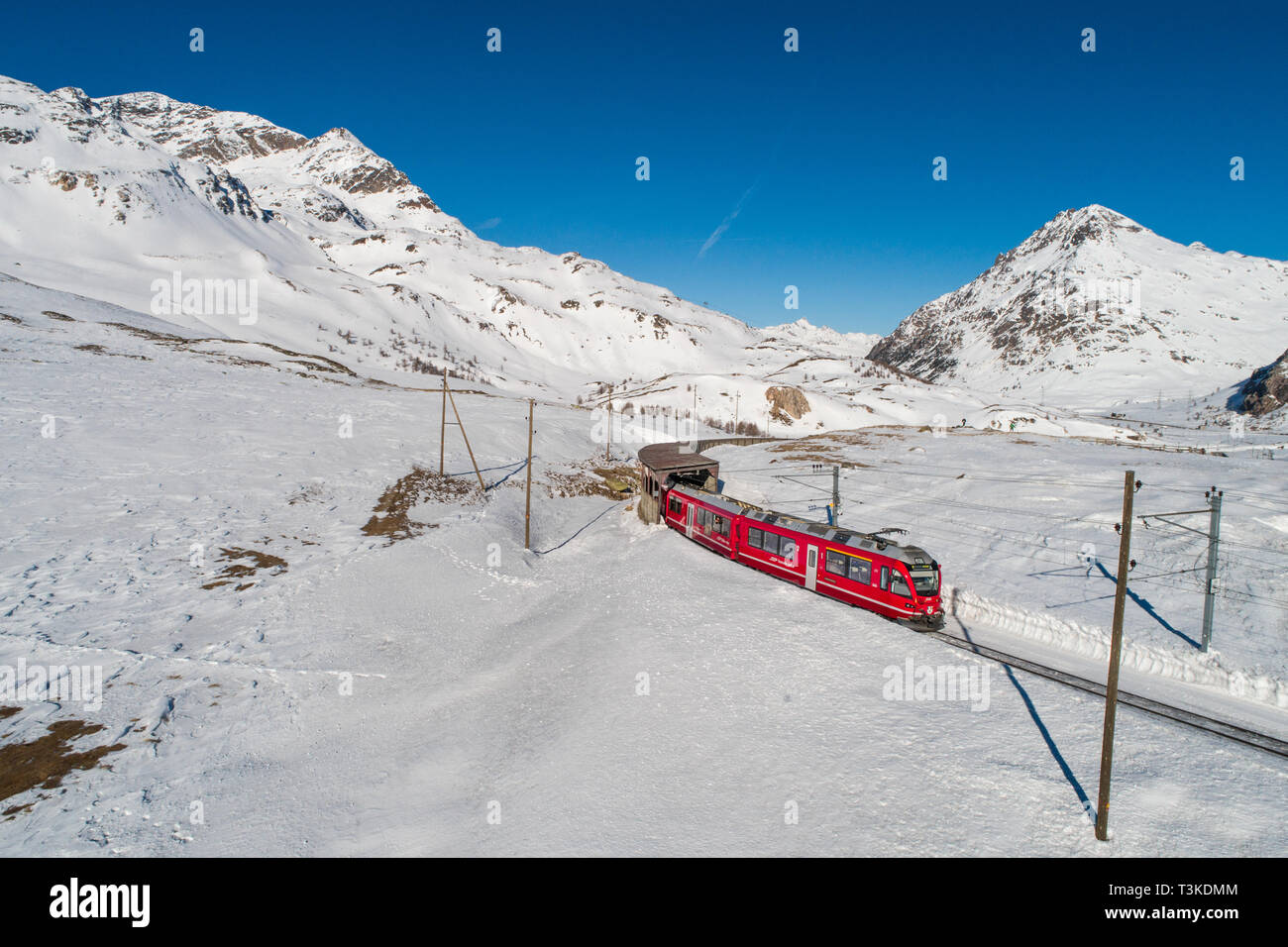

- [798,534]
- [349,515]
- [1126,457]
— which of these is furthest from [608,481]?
[1126,457]

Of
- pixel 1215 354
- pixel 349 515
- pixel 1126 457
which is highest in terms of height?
pixel 1215 354

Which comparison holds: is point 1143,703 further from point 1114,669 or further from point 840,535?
point 1114,669

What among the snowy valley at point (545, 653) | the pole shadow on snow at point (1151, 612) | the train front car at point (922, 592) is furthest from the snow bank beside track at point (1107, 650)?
the train front car at point (922, 592)

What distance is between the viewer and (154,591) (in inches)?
827

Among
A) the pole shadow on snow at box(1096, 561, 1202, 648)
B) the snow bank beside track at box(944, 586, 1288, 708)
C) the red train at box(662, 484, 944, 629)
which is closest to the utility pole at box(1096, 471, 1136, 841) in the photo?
the red train at box(662, 484, 944, 629)

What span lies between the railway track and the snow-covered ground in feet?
3.34

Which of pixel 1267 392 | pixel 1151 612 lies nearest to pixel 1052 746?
pixel 1151 612

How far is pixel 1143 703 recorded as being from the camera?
16.5m

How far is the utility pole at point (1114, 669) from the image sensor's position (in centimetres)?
876

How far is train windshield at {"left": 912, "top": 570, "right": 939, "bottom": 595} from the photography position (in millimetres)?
20453

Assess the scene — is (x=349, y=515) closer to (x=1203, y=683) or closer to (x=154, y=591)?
(x=154, y=591)

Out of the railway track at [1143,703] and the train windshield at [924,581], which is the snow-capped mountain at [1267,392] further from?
the train windshield at [924,581]
